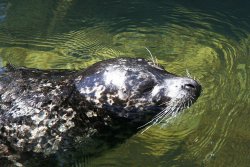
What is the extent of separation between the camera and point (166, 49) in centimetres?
652

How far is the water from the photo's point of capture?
5062 mm

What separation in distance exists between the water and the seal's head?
588 mm

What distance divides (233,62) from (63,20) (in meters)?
2.40

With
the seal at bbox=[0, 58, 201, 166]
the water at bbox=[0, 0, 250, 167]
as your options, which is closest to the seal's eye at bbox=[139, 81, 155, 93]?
the seal at bbox=[0, 58, 201, 166]

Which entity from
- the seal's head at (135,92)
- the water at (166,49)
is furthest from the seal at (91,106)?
the water at (166,49)

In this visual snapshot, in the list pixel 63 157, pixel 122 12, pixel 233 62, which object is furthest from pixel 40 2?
pixel 63 157

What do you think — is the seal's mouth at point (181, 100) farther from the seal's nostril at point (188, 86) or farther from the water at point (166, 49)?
the water at point (166, 49)

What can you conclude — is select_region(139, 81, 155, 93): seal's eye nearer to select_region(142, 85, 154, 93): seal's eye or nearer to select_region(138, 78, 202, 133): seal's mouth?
select_region(142, 85, 154, 93): seal's eye

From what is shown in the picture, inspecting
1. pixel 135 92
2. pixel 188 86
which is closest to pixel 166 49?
pixel 188 86

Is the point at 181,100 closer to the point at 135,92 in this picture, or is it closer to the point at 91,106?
the point at 135,92

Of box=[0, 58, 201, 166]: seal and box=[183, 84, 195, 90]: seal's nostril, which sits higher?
box=[183, 84, 195, 90]: seal's nostril

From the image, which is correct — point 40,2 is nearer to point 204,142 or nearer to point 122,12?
point 122,12

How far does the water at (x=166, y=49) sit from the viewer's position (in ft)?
16.6

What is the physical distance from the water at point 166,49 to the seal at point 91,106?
386 mm
